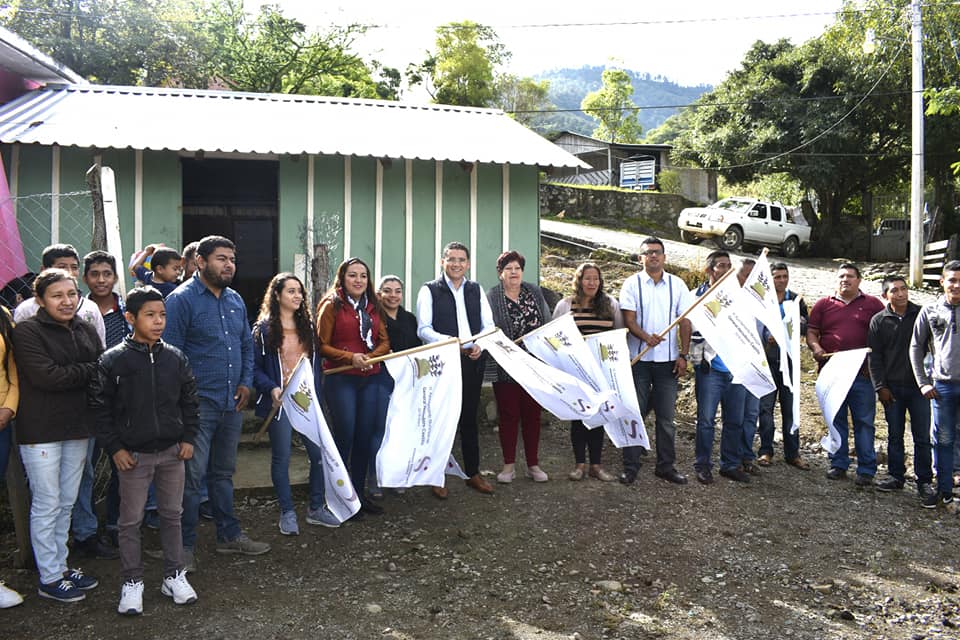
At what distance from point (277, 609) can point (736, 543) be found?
2.91 m

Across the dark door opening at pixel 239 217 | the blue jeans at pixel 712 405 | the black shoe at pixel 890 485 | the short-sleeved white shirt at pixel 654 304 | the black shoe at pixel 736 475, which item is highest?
the dark door opening at pixel 239 217

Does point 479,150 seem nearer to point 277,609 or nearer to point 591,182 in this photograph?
point 277,609

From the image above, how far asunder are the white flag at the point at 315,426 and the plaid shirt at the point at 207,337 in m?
0.39

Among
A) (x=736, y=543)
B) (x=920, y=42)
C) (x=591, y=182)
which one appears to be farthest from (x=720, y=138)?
(x=736, y=543)

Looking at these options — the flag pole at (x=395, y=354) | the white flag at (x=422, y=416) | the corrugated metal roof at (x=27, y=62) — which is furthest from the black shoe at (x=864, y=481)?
the corrugated metal roof at (x=27, y=62)

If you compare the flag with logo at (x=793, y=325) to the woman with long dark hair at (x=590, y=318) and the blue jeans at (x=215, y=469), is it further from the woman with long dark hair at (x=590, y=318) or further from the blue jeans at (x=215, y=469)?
the blue jeans at (x=215, y=469)

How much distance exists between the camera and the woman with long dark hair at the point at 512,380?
5.94 metres

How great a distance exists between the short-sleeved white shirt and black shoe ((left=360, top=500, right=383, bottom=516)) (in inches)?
90.5

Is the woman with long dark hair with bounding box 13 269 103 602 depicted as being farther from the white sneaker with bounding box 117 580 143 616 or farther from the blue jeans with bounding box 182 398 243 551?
the blue jeans with bounding box 182 398 243 551

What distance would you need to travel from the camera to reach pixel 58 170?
768 cm

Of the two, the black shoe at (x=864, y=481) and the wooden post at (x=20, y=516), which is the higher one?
the wooden post at (x=20, y=516)

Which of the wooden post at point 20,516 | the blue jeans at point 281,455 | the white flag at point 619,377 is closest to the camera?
the wooden post at point 20,516

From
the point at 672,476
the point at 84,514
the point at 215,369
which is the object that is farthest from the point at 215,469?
the point at 672,476

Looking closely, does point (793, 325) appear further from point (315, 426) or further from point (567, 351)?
point (315, 426)
